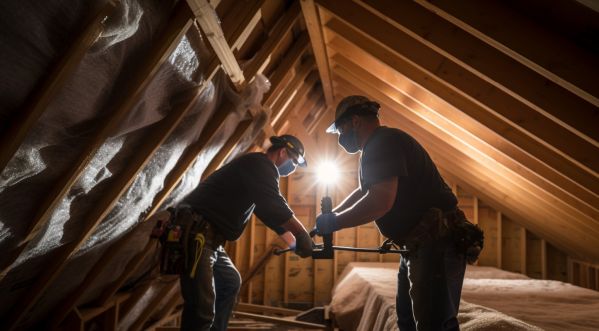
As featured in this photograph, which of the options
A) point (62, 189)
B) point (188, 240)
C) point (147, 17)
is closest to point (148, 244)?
point (188, 240)

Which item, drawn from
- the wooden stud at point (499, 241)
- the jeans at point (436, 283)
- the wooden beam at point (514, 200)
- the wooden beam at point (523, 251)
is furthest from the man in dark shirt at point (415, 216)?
the wooden beam at point (523, 251)

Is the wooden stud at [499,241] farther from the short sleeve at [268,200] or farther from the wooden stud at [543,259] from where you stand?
the short sleeve at [268,200]

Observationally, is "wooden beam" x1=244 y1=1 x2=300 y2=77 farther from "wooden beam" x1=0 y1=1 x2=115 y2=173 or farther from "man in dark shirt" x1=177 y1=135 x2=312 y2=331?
"wooden beam" x1=0 y1=1 x2=115 y2=173

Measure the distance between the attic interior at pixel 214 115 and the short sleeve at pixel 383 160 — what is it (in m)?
0.62

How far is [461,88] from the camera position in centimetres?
229

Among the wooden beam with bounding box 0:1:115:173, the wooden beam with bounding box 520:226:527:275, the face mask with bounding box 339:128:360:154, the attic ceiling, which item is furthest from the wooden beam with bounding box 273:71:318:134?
the wooden beam with bounding box 520:226:527:275

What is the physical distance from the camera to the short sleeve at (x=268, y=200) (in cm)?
210

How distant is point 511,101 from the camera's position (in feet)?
7.39

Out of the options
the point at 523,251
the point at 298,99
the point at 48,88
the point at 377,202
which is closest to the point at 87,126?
the point at 48,88

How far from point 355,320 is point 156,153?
7.00 feet

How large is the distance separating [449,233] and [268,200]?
3.13ft

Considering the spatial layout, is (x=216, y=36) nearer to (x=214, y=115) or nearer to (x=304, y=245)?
(x=214, y=115)

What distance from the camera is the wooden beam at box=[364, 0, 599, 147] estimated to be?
6.11 feet

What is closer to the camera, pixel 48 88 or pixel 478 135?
pixel 48 88
